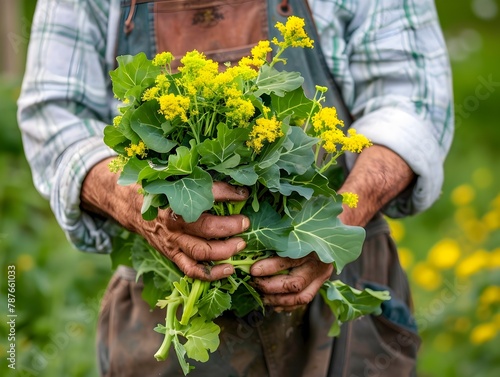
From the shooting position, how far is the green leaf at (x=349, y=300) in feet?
7.17

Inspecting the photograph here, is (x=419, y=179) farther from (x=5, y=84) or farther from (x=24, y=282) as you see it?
(x=5, y=84)

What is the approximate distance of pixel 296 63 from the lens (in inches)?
93.2

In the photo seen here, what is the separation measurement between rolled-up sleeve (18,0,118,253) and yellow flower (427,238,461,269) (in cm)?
253

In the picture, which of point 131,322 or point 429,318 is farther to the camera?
point 429,318

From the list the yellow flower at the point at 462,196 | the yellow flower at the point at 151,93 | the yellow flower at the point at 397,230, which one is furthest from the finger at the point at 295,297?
the yellow flower at the point at 462,196

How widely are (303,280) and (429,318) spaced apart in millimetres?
2293

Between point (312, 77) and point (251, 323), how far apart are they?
0.64m

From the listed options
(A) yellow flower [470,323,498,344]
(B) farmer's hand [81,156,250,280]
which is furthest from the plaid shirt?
(A) yellow flower [470,323,498,344]

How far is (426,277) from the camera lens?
4.64 m

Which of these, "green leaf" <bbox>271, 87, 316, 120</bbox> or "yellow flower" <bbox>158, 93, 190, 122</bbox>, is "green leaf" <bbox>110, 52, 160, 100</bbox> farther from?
"green leaf" <bbox>271, 87, 316, 120</bbox>

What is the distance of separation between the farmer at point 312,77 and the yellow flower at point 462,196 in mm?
2754

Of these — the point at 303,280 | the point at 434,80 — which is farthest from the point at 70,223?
the point at 434,80

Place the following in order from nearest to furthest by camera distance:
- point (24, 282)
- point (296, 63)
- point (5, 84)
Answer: point (296, 63), point (24, 282), point (5, 84)

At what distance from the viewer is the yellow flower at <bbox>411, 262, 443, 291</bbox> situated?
462 centimetres
